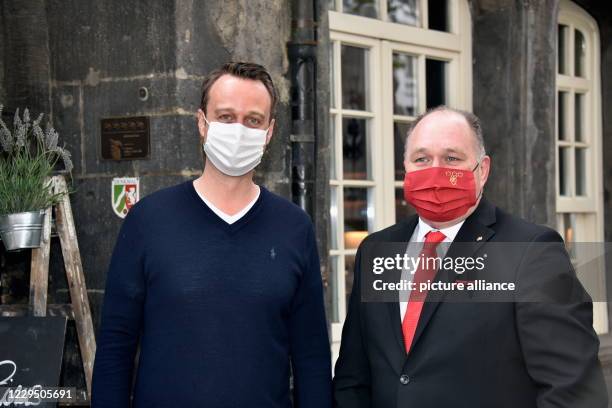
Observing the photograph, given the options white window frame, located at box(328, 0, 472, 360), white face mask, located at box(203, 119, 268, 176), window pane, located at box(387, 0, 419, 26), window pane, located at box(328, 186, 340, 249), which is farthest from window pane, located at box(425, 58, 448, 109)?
white face mask, located at box(203, 119, 268, 176)

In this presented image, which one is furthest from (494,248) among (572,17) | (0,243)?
(572,17)

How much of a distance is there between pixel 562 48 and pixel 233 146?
554cm

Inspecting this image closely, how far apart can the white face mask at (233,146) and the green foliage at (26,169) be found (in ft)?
4.94

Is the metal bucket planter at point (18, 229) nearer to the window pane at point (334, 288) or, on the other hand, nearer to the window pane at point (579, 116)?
the window pane at point (334, 288)

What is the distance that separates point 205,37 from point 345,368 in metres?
2.14

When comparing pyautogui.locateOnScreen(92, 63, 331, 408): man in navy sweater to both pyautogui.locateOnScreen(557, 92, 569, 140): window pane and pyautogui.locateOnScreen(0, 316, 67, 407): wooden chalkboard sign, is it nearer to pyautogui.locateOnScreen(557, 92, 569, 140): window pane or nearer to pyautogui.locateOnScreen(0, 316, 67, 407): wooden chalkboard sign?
pyautogui.locateOnScreen(0, 316, 67, 407): wooden chalkboard sign

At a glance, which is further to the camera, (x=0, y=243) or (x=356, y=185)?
(x=356, y=185)

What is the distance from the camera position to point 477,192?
9.20ft

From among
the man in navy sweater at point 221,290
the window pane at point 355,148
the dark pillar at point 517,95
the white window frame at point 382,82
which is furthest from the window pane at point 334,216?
the man in navy sweater at point 221,290

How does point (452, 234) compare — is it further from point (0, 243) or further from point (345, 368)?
point (0, 243)

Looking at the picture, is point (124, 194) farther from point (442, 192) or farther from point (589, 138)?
point (589, 138)

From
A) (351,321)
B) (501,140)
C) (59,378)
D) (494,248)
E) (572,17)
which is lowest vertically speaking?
(59,378)

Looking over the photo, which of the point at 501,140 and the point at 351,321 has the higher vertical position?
the point at 501,140

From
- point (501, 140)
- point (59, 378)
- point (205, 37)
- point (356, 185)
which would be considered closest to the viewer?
point (59, 378)
